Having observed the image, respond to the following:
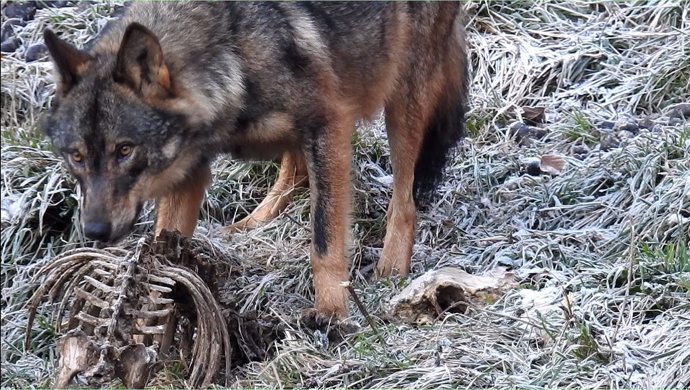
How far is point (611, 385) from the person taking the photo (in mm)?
3994

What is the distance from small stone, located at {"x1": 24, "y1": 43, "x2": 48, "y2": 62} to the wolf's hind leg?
2039 mm

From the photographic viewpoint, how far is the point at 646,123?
667 cm

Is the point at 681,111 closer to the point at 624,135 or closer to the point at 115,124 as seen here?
the point at 624,135

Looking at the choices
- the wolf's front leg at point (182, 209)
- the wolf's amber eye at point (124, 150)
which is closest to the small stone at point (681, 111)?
the wolf's front leg at point (182, 209)

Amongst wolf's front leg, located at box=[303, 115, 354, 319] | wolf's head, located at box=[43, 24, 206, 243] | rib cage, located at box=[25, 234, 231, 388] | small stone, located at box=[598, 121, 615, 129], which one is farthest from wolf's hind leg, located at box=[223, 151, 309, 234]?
small stone, located at box=[598, 121, 615, 129]

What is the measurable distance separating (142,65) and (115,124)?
0.96 feet

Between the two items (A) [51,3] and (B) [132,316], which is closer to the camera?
(B) [132,316]

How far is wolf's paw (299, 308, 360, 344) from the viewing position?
4.84 metres

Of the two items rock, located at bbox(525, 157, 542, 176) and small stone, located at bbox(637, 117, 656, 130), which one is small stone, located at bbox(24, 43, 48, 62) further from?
small stone, located at bbox(637, 117, 656, 130)

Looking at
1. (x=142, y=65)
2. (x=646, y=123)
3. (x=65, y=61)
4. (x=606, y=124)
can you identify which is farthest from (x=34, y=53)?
(x=646, y=123)

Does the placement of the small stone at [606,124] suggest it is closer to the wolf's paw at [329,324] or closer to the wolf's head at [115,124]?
the wolf's paw at [329,324]

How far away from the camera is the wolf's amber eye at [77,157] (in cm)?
442

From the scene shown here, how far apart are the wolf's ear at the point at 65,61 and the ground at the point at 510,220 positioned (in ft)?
4.30

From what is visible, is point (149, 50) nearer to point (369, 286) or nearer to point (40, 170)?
point (369, 286)
